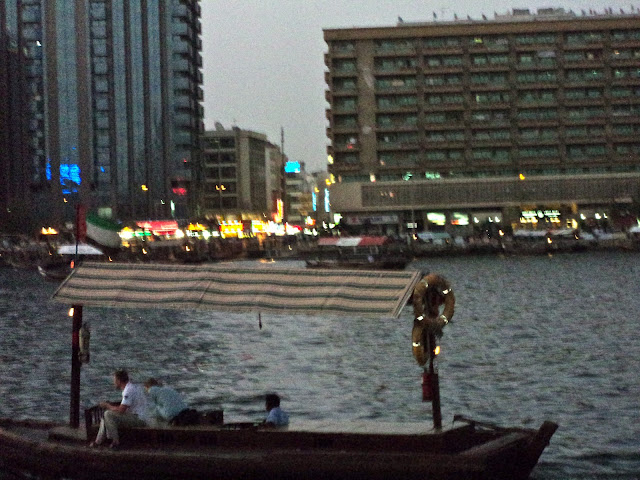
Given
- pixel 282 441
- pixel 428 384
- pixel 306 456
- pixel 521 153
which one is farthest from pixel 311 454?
pixel 521 153

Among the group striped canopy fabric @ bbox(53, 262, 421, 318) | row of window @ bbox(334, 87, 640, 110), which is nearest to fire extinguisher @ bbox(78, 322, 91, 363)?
striped canopy fabric @ bbox(53, 262, 421, 318)

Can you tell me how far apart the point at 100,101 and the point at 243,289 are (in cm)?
12657

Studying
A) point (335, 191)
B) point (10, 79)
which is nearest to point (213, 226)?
point (335, 191)

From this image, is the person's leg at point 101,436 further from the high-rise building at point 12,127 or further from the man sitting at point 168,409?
the high-rise building at point 12,127

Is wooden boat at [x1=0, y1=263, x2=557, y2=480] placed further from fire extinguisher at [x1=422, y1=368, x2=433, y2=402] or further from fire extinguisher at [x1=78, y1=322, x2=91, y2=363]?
fire extinguisher at [x1=78, y1=322, x2=91, y2=363]

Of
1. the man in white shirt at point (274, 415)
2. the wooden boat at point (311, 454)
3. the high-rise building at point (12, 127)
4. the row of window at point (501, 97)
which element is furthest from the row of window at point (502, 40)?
the wooden boat at point (311, 454)

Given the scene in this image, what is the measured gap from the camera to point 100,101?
140m

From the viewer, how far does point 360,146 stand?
123500 millimetres

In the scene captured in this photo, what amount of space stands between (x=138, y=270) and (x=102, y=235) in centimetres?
6709

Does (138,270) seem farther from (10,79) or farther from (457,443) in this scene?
(10,79)

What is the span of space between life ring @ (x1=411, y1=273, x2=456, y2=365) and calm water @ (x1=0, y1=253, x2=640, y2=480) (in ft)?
16.6

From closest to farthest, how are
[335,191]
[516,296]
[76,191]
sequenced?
[516,296], [335,191], [76,191]

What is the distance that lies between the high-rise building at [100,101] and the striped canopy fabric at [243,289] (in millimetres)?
120822

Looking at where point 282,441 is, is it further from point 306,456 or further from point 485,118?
point 485,118
